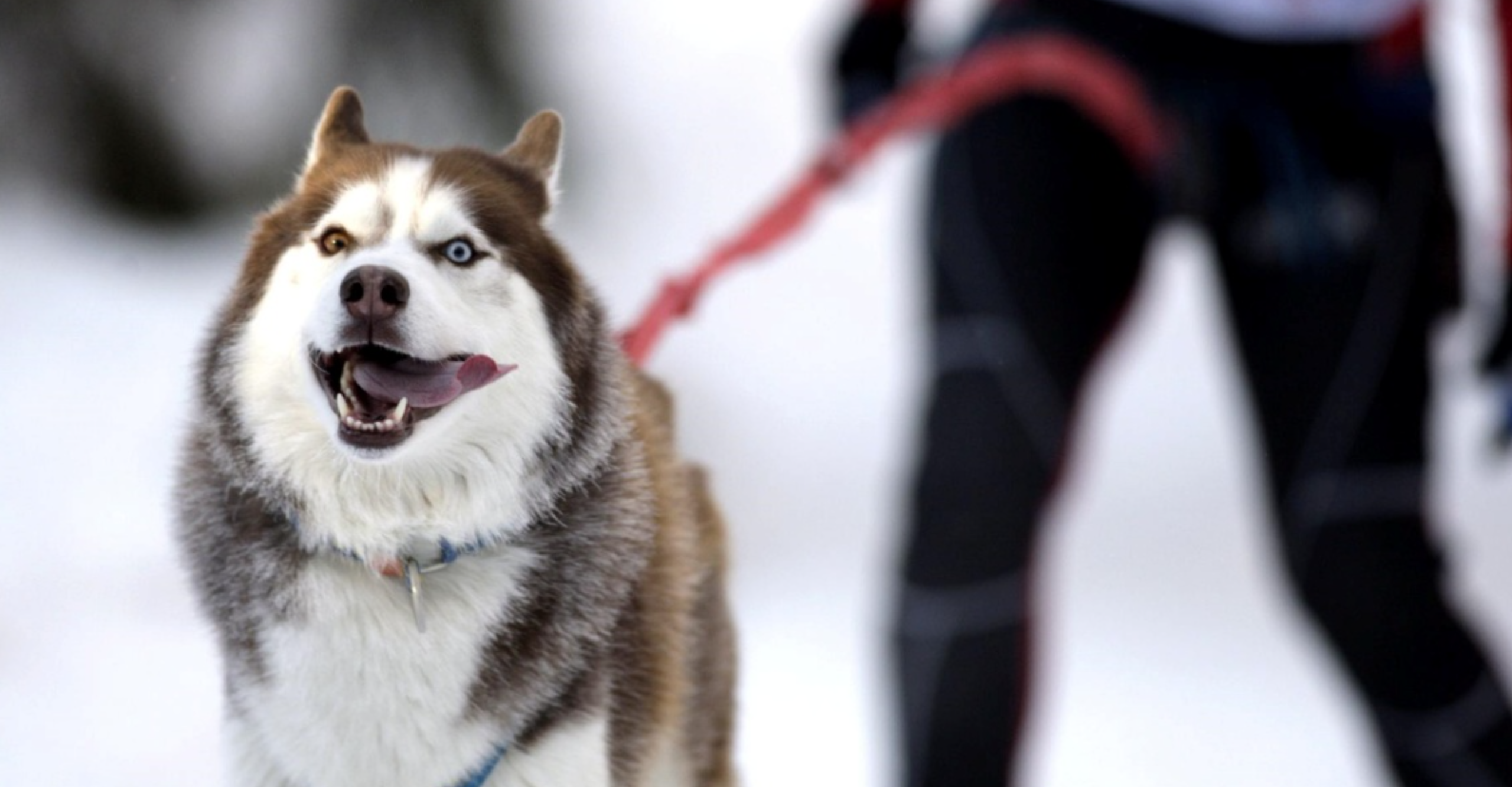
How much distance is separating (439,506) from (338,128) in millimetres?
175

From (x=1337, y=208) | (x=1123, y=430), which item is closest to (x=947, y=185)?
(x=1337, y=208)

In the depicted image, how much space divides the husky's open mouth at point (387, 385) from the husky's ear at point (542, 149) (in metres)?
0.11

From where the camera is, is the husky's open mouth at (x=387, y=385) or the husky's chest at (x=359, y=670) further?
the husky's chest at (x=359, y=670)

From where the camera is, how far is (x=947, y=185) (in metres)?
2.59

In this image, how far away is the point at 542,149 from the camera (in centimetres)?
67

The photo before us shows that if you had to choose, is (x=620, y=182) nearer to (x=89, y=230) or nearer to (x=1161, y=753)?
(x=89, y=230)

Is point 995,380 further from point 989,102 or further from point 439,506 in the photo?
point 439,506

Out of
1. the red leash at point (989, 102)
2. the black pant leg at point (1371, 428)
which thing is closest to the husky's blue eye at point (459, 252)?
the red leash at point (989, 102)

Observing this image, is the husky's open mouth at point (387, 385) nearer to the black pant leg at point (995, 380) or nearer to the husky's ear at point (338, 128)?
the husky's ear at point (338, 128)

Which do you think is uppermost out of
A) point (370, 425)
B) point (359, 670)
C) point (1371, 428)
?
point (370, 425)

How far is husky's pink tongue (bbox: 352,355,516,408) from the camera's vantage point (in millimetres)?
568

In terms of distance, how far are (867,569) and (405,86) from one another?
3637mm

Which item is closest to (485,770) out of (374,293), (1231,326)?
(374,293)

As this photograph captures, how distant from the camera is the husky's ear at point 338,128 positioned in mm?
647
